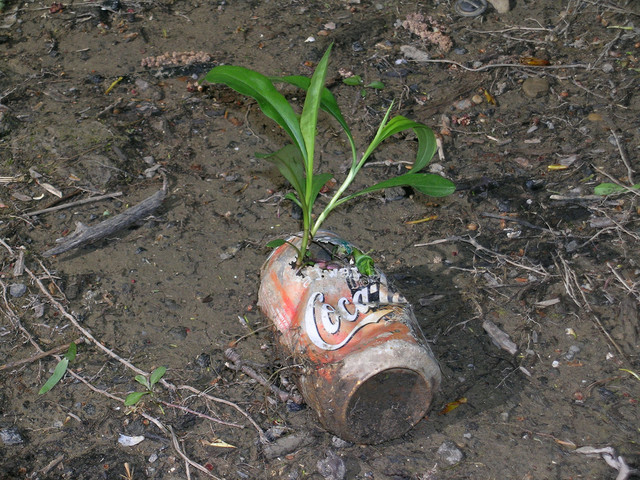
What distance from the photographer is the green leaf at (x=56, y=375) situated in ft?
7.78

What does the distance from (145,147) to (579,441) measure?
7.99 feet

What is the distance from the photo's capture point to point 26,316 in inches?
103

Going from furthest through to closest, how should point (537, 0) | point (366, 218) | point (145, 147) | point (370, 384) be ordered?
point (537, 0) → point (145, 147) → point (366, 218) → point (370, 384)

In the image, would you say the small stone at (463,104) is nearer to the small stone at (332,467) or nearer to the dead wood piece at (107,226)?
the dead wood piece at (107,226)

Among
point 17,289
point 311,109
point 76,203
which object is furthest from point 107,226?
point 311,109

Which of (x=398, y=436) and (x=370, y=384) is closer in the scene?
(x=370, y=384)

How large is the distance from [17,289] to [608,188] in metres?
Result: 2.69

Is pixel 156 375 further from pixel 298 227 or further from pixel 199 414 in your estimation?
pixel 298 227

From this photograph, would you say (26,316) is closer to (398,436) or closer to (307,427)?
(307,427)

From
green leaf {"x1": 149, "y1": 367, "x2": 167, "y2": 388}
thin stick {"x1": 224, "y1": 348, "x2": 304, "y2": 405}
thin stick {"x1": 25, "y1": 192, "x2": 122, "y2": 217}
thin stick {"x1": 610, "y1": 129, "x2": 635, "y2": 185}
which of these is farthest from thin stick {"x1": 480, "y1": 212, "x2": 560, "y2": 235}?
thin stick {"x1": 25, "y1": 192, "x2": 122, "y2": 217}

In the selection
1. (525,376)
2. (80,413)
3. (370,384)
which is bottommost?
(525,376)

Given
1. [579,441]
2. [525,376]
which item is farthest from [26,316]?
[579,441]

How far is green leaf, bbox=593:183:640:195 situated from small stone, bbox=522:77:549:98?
82cm

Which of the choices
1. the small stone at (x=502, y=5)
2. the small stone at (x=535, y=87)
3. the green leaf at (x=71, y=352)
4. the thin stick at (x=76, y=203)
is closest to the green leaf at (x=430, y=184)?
the green leaf at (x=71, y=352)
